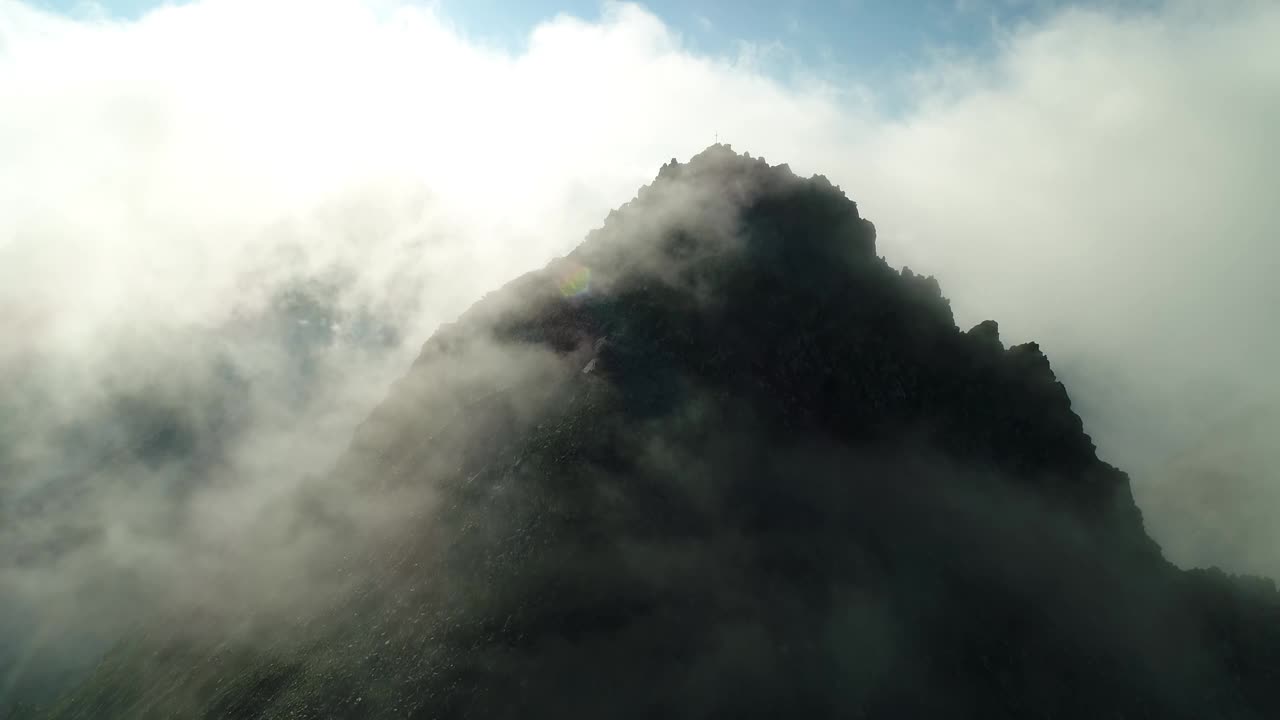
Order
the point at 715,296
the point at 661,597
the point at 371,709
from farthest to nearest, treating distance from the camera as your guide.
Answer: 1. the point at 715,296
2. the point at 661,597
3. the point at 371,709

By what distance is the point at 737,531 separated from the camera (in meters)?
130

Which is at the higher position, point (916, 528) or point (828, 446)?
point (828, 446)

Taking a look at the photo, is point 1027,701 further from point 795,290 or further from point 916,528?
point 795,290

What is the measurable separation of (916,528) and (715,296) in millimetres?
67270

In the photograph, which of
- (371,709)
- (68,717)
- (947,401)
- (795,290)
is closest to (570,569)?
(371,709)

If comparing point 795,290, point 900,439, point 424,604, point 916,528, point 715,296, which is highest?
point 715,296

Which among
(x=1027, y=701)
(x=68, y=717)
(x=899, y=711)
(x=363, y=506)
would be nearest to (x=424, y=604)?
(x=363, y=506)

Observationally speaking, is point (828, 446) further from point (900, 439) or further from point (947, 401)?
point (947, 401)

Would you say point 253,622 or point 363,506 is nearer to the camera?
point 253,622

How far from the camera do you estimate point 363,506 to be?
162 metres

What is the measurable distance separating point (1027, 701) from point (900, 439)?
53.6 metres

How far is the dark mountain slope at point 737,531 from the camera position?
116000 mm

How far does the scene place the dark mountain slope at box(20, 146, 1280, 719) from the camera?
116m

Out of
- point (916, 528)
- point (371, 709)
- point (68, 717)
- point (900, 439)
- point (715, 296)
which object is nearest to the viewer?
point (371, 709)
